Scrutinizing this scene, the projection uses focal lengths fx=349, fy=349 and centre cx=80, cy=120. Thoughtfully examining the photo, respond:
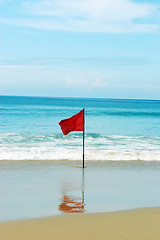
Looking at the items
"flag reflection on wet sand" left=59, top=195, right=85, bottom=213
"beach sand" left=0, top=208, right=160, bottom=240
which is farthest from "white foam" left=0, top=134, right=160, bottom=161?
"beach sand" left=0, top=208, right=160, bottom=240

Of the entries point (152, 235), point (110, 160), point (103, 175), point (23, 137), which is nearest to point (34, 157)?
point (110, 160)

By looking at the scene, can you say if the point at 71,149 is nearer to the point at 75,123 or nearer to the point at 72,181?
the point at 75,123

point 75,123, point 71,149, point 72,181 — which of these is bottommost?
point 72,181

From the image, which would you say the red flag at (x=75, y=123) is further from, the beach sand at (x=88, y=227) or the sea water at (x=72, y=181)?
the beach sand at (x=88, y=227)

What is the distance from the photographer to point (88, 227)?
6156 millimetres

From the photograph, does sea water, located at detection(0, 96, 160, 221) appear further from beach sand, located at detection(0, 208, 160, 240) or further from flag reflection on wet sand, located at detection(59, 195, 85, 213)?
beach sand, located at detection(0, 208, 160, 240)

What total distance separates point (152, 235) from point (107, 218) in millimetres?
1024

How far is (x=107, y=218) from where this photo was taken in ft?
21.6

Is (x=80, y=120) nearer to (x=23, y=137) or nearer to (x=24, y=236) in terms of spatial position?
(x=24, y=236)

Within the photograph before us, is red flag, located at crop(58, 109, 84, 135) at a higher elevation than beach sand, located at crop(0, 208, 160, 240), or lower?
higher

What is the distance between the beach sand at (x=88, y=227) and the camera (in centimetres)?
576

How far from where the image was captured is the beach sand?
5.76 meters

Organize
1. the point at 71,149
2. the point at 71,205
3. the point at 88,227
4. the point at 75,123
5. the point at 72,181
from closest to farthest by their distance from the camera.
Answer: the point at 88,227 < the point at 71,205 < the point at 72,181 < the point at 75,123 < the point at 71,149

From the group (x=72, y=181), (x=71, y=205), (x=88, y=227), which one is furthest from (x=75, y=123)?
(x=88, y=227)
